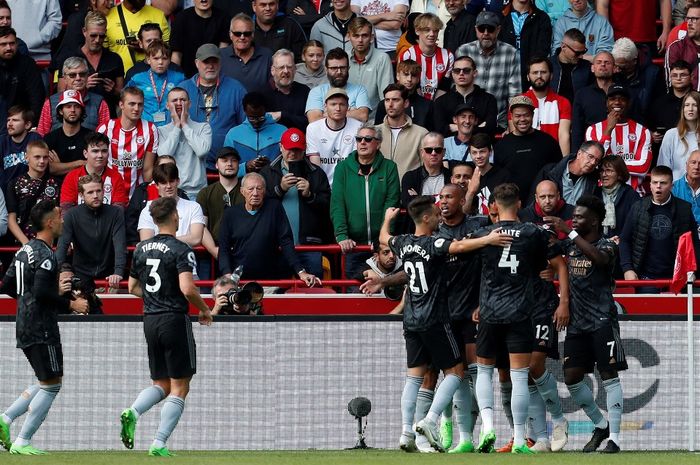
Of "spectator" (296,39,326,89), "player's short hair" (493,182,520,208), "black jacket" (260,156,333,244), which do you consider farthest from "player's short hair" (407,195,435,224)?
"spectator" (296,39,326,89)

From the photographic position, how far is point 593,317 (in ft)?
41.6

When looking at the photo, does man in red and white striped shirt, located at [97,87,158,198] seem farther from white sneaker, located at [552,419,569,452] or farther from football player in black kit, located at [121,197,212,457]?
white sneaker, located at [552,419,569,452]

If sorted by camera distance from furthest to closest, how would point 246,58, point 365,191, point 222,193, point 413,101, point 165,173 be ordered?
point 246,58 → point 413,101 → point 222,193 → point 365,191 → point 165,173

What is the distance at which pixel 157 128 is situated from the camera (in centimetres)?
1752

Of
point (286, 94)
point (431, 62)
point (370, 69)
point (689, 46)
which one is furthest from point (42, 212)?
point (689, 46)

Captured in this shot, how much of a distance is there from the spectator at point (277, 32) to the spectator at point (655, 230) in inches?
223

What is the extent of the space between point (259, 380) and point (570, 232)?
140 inches

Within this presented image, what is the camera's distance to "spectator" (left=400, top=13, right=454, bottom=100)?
1844cm

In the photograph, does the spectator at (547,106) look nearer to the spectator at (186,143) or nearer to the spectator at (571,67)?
the spectator at (571,67)

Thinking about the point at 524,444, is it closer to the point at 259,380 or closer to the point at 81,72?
the point at 259,380

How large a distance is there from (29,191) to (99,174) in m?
0.83

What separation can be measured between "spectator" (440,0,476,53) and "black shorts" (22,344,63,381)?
831 centimetres

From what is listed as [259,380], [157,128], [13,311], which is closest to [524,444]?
[259,380]

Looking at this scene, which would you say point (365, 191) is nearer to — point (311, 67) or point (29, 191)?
point (311, 67)
